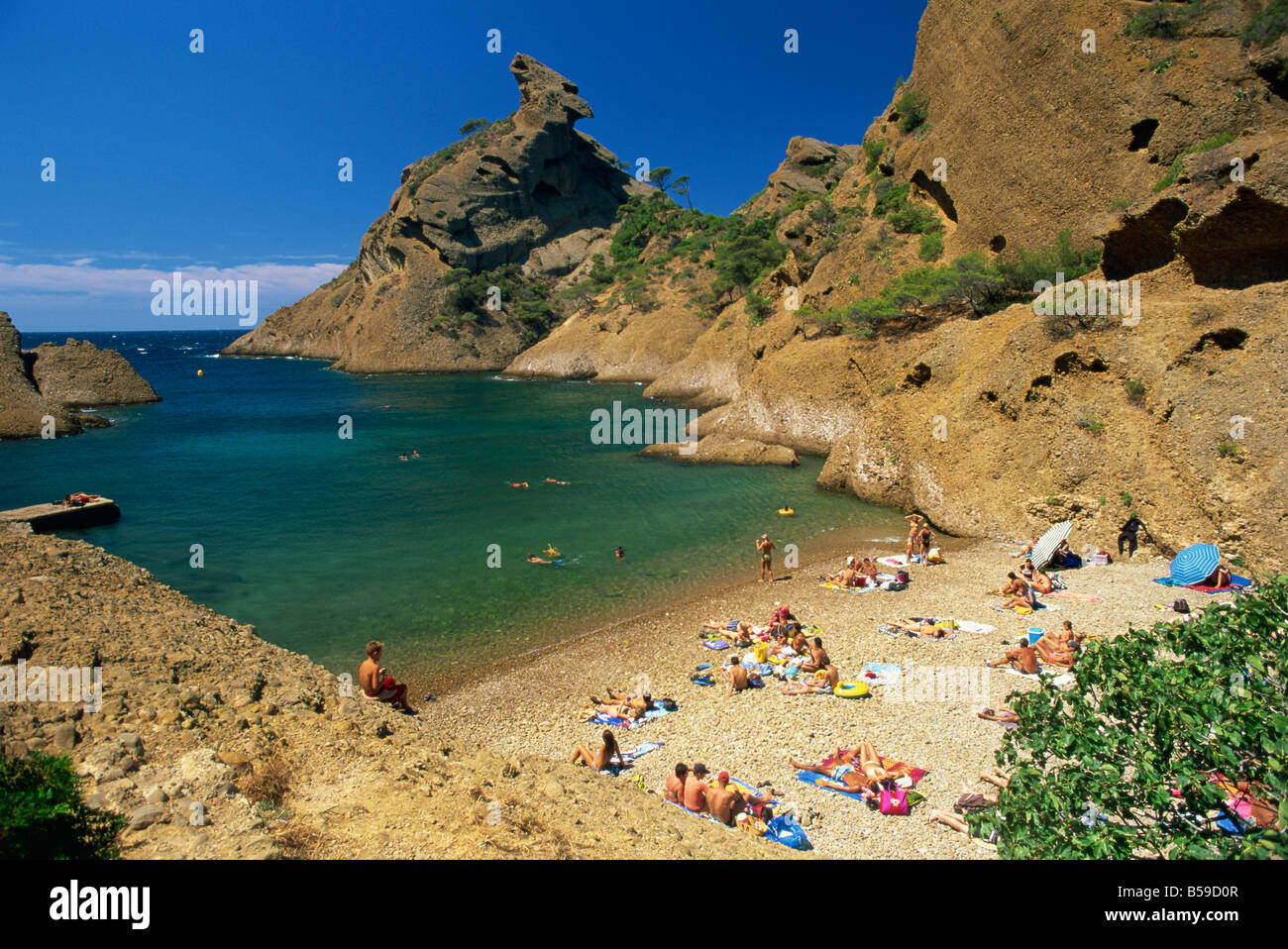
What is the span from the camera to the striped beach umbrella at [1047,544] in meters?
16.9

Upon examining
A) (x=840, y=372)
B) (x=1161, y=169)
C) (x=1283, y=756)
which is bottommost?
(x=1283, y=756)

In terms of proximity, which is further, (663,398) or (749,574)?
(663,398)

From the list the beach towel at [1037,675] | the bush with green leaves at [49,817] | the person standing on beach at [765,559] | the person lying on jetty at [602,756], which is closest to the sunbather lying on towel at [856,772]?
the person lying on jetty at [602,756]

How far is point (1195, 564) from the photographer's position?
580 inches

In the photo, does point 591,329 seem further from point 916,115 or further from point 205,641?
point 205,641

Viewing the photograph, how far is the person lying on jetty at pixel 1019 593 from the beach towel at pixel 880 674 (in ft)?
13.7

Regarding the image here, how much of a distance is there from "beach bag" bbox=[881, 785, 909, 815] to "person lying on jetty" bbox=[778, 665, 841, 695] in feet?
11.0

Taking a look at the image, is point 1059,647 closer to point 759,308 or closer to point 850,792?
point 850,792

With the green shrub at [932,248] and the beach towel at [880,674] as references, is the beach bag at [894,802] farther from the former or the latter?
the green shrub at [932,248]

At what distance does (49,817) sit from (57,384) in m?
68.0

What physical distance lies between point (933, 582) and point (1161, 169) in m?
20.8

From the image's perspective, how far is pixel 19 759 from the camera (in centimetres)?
593

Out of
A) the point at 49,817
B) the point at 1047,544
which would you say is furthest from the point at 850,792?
the point at 1047,544

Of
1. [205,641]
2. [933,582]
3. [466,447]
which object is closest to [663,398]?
[466,447]
